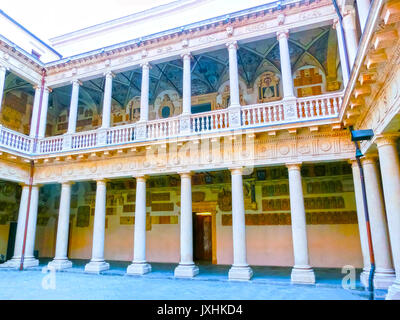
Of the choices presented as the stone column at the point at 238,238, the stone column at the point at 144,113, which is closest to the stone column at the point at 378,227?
the stone column at the point at 238,238

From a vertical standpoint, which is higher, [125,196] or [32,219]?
[125,196]

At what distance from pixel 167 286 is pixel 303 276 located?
3837mm

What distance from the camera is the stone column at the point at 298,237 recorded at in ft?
27.0

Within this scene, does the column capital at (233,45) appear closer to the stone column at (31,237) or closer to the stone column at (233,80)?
the stone column at (233,80)

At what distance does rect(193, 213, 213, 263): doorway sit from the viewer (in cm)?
1348

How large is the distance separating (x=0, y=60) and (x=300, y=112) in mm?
11650

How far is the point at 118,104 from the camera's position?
15305 mm

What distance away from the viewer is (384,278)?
7.23m

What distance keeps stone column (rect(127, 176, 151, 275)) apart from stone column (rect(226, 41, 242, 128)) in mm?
3969

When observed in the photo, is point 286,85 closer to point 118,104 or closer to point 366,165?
point 366,165

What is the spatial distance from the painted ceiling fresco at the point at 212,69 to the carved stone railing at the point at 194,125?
2.76 meters

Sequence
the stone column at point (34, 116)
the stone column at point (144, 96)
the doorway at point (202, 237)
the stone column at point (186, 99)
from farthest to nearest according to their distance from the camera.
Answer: the doorway at point (202, 237) → the stone column at point (34, 116) → the stone column at point (144, 96) → the stone column at point (186, 99)

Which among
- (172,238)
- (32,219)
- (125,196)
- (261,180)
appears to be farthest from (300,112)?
(32,219)

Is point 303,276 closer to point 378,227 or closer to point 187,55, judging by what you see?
point 378,227
